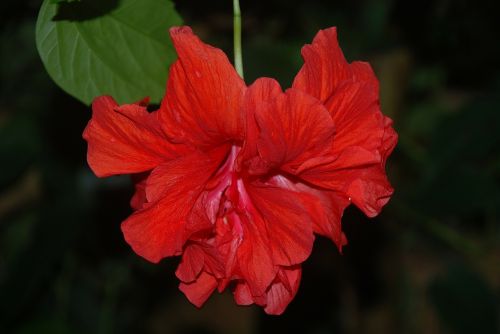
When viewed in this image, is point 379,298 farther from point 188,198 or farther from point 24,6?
point 188,198

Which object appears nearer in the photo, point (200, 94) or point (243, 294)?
point (200, 94)

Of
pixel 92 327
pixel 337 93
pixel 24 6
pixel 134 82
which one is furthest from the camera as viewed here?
pixel 92 327

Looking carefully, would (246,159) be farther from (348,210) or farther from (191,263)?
(348,210)

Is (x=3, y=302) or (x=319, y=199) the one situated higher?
(x=319, y=199)

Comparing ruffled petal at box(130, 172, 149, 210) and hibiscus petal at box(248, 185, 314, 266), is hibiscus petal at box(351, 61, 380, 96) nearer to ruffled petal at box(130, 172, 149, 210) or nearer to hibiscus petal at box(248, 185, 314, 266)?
hibiscus petal at box(248, 185, 314, 266)

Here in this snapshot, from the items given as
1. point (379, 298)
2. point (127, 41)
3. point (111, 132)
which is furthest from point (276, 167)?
point (379, 298)

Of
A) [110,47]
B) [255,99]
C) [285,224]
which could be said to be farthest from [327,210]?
[110,47]

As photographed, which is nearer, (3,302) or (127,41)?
(127,41)

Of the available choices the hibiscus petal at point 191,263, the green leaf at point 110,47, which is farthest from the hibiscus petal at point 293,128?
the green leaf at point 110,47
